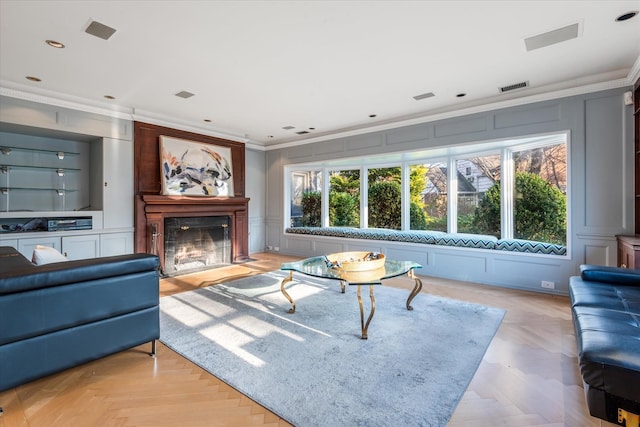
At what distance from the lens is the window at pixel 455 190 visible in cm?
424

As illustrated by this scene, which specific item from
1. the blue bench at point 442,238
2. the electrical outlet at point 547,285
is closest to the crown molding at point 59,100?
the blue bench at point 442,238

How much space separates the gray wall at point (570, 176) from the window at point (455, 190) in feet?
0.81

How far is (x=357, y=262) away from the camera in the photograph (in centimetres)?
295

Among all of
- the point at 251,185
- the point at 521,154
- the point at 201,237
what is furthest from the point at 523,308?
the point at 251,185

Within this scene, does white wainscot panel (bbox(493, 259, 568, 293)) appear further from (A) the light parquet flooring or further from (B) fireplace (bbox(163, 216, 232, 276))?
(B) fireplace (bbox(163, 216, 232, 276))

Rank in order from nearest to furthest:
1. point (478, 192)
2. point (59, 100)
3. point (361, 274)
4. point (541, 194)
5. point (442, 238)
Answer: point (361, 274)
point (59, 100)
point (541, 194)
point (442, 238)
point (478, 192)

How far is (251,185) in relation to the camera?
6.99 meters

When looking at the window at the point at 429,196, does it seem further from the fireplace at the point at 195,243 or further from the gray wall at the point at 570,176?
the fireplace at the point at 195,243

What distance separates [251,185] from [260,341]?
490 centimetres

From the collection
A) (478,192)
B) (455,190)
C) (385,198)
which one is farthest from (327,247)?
(478,192)

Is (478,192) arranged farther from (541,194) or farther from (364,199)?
(364,199)

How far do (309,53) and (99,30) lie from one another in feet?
5.98

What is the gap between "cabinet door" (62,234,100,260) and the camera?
4.19 meters

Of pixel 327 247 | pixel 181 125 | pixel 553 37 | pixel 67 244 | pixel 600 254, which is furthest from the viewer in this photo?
pixel 327 247
